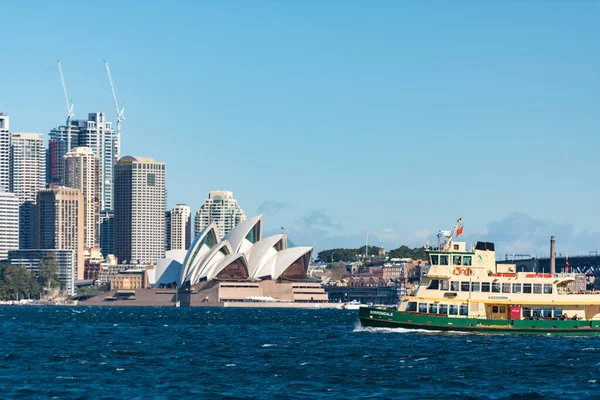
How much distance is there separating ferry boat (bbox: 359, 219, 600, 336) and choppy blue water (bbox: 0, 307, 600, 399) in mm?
1042

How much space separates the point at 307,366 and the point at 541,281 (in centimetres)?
2660

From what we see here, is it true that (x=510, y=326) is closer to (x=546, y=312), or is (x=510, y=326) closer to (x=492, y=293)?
(x=492, y=293)

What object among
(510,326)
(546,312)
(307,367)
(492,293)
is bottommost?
(307,367)

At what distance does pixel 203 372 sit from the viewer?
65188mm

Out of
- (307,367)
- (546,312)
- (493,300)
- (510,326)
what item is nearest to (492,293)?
(493,300)

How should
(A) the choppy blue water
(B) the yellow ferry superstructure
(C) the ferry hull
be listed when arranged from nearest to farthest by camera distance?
(A) the choppy blue water
(C) the ferry hull
(B) the yellow ferry superstructure

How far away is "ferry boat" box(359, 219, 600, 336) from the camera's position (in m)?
88.3

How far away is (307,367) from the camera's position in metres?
67.8

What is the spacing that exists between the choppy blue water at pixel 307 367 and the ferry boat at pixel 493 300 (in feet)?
3.42

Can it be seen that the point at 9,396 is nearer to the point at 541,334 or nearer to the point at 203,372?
the point at 203,372

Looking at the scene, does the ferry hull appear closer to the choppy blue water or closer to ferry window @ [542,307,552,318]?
the choppy blue water

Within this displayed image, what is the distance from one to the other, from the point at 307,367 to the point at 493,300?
25.1m

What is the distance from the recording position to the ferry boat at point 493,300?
88312 mm

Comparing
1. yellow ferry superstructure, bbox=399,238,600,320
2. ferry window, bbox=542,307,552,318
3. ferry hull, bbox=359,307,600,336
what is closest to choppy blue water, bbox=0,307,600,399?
ferry hull, bbox=359,307,600,336
